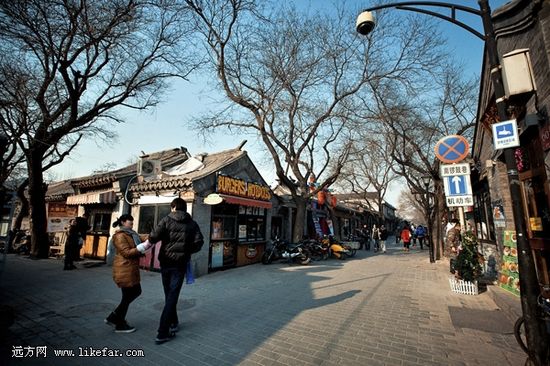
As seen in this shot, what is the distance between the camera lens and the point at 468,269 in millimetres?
6711

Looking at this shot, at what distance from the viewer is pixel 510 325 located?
452 centimetres

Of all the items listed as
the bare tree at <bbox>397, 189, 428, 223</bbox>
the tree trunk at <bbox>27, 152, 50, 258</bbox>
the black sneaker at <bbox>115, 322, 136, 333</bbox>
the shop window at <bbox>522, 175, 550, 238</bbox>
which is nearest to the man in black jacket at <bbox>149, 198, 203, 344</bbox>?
the black sneaker at <bbox>115, 322, 136, 333</bbox>

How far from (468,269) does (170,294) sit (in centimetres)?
728

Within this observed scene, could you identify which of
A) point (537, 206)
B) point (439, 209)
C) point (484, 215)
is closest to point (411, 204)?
point (439, 209)

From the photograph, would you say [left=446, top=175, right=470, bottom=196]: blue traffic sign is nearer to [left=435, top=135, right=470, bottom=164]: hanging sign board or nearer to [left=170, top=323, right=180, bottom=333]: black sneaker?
Result: [left=435, top=135, right=470, bottom=164]: hanging sign board

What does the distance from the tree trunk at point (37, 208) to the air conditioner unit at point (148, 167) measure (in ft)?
18.2

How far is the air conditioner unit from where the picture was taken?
1034 centimetres

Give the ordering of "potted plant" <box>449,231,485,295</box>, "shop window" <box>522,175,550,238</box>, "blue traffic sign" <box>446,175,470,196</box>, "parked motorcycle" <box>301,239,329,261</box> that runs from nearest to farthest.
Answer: "shop window" <box>522,175,550,238</box>
"blue traffic sign" <box>446,175,470,196</box>
"potted plant" <box>449,231,485,295</box>
"parked motorcycle" <box>301,239,329,261</box>

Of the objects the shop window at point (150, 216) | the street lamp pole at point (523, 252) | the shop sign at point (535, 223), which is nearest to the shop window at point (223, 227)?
the shop window at point (150, 216)

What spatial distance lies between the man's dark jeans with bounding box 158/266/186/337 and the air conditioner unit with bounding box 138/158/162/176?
24.8ft

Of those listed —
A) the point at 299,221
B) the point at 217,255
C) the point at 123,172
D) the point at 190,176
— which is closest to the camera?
the point at 190,176

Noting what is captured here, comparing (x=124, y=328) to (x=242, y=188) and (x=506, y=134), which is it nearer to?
(x=506, y=134)

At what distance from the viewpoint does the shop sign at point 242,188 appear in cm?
986

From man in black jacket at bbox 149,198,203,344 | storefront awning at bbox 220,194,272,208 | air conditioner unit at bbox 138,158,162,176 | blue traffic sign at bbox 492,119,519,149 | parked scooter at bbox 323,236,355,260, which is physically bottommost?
parked scooter at bbox 323,236,355,260
